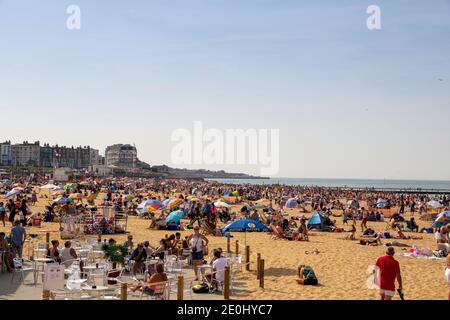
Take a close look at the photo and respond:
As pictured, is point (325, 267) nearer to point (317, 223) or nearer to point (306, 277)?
point (306, 277)

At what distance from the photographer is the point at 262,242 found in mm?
18219

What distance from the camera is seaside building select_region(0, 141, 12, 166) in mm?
159375

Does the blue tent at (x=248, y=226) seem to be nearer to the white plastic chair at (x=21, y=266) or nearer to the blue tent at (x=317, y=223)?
the white plastic chair at (x=21, y=266)

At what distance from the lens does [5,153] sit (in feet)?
531

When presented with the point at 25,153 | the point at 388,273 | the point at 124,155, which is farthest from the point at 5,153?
the point at 388,273

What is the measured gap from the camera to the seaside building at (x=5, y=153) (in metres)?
159

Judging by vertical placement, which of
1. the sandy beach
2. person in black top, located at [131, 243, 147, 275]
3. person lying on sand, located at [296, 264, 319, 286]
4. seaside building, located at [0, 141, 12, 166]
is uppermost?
seaside building, located at [0, 141, 12, 166]

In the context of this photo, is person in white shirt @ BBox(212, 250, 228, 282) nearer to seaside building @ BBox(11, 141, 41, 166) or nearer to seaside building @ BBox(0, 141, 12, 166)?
seaside building @ BBox(0, 141, 12, 166)

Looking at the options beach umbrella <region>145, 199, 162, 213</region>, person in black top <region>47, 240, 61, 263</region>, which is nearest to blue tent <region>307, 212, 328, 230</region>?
beach umbrella <region>145, 199, 162, 213</region>

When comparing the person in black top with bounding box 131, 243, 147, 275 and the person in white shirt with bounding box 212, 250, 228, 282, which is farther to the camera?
the person in black top with bounding box 131, 243, 147, 275

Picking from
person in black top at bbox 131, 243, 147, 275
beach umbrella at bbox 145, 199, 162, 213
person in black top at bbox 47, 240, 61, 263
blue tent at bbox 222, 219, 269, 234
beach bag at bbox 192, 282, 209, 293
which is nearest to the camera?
beach bag at bbox 192, 282, 209, 293
